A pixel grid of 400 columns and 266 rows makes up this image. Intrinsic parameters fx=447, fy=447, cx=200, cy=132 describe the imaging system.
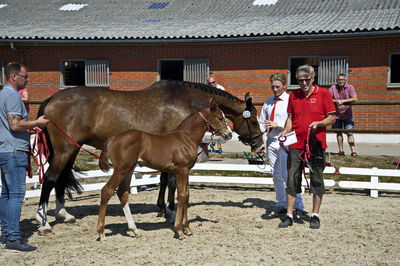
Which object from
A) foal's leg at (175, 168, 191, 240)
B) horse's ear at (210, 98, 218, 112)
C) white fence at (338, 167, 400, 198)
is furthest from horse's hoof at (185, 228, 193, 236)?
white fence at (338, 167, 400, 198)

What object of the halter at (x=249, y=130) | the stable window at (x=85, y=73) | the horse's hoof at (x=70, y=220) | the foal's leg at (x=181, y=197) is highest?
the stable window at (x=85, y=73)

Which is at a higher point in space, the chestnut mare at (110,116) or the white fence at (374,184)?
the chestnut mare at (110,116)

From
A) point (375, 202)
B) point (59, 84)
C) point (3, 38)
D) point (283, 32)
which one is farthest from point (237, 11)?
point (375, 202)

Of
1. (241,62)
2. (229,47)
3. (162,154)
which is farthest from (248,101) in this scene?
(229,47)

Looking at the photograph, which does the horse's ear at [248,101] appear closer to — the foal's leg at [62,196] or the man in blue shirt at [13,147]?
the foal's leg at [62,196]

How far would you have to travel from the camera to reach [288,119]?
6582 millimetres

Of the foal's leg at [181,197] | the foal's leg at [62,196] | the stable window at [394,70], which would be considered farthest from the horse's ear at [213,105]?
the stable window at [394,70]

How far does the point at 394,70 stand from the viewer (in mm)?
15109

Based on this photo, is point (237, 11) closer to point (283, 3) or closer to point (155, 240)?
point (283, 3)

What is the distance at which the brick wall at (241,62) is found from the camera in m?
15.0

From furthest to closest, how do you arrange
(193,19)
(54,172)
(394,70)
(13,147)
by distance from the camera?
(193,19), (394,70), (54,172), (13,147)

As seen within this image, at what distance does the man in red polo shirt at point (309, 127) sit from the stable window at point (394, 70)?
983 cm

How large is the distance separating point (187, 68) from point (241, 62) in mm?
2077

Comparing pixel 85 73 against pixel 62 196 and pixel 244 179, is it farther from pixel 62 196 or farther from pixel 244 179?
pixel 62 196
